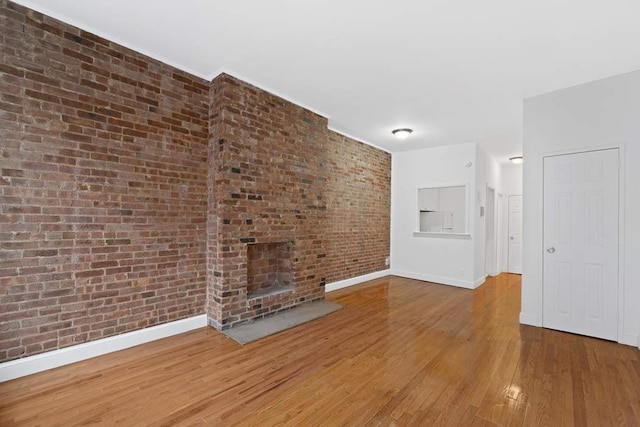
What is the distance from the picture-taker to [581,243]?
11.3 feet

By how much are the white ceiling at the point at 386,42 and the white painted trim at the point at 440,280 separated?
130 inches

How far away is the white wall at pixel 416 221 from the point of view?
225 inches

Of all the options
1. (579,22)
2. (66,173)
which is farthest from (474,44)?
(66,173)

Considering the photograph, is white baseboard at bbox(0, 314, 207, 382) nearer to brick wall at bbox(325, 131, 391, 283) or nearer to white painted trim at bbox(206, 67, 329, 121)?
brick wall at bbox(325, 131, 391, 283)

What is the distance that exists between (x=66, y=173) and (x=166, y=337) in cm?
188

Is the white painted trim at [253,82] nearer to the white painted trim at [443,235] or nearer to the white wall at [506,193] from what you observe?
the white painted trim at [443,235]

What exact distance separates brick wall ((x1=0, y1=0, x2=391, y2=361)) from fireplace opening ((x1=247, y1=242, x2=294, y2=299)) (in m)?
0.17

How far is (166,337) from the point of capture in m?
3.07

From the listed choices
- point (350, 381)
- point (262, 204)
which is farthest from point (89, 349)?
point (350, 381)

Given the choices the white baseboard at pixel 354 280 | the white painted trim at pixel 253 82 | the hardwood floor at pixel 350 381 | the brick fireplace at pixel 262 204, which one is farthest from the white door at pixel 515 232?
the white painted trim at pixel 253 82

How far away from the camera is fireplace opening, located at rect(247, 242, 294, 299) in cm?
387

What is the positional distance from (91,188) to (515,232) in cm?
890

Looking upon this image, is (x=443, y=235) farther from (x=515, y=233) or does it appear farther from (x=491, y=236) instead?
(x=515, y=233)

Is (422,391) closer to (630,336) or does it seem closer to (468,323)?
(468,323)
